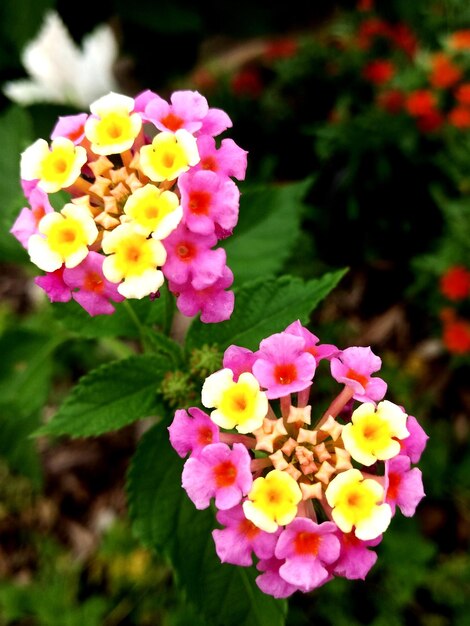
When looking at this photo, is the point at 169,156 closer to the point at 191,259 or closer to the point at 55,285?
the point at 191,259

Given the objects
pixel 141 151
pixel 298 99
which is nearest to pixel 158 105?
pixel 141 151

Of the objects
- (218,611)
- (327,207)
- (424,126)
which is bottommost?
(327,207)

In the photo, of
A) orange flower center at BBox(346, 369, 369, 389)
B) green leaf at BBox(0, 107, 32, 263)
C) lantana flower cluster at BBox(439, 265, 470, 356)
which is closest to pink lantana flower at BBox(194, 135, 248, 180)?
orange flower center at BBox(346, 369, 369, 389)

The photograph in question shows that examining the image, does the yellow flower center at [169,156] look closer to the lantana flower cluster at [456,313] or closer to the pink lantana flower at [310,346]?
the pink lantana flower at [310,346]

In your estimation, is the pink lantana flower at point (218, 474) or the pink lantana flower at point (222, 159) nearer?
the pink lantana flower at point (218, 474)

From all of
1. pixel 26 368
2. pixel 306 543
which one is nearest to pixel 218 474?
pixel 306 543

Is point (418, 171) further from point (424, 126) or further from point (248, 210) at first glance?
point (248, 210)

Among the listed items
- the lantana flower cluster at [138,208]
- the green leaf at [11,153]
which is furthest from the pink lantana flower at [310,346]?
the green leaf at [11,153]
